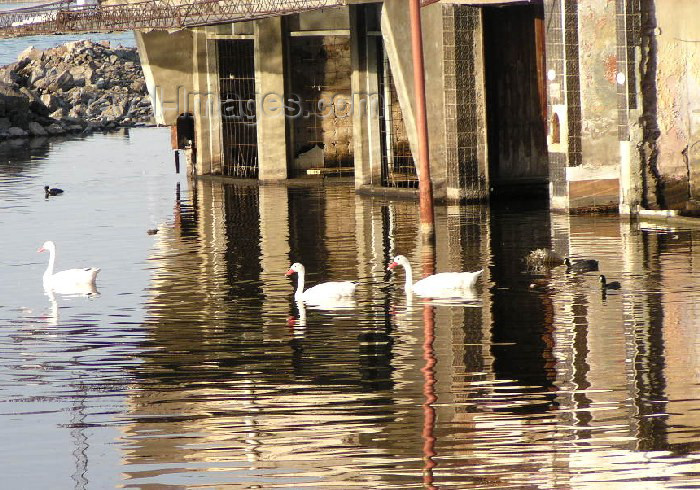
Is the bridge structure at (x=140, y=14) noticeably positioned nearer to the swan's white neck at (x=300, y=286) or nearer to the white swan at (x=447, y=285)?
the swan's white neck at (x=300, y=286)

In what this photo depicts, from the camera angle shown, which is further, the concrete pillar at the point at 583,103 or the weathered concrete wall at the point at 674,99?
the concrete pillar at the point at 583,103

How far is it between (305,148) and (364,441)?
79.4ft

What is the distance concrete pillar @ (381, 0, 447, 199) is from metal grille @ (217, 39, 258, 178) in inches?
336

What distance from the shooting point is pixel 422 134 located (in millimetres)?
21969

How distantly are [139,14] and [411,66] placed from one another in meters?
7.48

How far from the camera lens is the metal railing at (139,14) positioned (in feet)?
92.1

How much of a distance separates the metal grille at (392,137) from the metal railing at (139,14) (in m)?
2.67

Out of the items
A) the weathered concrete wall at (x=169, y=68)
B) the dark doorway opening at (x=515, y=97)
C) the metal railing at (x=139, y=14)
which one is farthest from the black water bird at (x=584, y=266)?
the weathered concrete wall at (x=169, y=68)

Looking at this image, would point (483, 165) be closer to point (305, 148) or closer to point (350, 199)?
point (350, 199)

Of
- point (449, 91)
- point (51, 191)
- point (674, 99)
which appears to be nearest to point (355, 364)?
point (674, 99)

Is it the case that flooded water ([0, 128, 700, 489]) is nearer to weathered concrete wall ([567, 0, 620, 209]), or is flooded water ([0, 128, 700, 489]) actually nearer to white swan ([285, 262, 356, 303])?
white swan ([285, 262, 356, 303])

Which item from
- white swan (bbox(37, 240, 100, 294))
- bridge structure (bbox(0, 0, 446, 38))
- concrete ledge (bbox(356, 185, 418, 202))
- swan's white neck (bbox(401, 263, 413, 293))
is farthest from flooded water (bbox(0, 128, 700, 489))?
bridge structure (bbox(0, 0, 446, 38))

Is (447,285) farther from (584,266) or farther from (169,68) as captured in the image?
(169,68)

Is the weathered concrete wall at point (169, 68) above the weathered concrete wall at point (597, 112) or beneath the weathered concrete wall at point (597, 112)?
above
